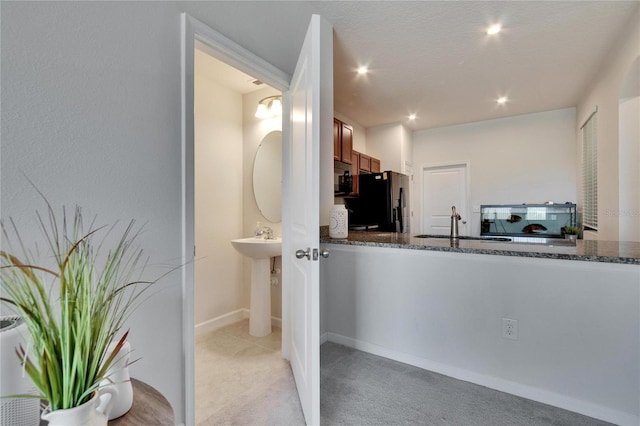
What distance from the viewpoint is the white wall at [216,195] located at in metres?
2.71

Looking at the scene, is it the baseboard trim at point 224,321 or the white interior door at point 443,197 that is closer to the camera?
the baseboard trim at point 224,321

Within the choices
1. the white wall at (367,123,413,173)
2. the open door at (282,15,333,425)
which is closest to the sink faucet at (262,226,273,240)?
the open door at (282,15,333,425)

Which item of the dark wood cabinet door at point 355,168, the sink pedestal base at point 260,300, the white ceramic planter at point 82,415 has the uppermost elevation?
the dark wood cabinet door at point 355,168

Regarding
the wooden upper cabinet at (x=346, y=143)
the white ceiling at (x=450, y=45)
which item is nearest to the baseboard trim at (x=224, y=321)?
the wooden upper cabinet at (x=346, y=143)

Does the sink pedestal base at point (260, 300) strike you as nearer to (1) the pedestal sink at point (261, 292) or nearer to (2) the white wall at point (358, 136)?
(1) the pedestal sink at point (261, 292)

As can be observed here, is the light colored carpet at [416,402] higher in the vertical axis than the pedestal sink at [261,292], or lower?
lower

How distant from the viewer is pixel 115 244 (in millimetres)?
1193

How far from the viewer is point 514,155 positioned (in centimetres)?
493

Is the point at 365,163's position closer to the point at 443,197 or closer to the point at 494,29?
the point at 443,197

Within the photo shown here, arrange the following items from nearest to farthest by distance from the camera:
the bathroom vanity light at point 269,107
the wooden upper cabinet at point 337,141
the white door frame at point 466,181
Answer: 1. the bathroom vanity light at point 269,107
2. the wooden upper cabinet at point 337,141
3. the white door frame at point 466,181

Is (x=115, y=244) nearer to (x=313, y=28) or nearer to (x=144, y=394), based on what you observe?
(x=144, y=394)

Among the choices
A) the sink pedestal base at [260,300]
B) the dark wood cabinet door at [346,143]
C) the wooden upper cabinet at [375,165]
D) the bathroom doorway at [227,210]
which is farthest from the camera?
the wooden upper cabinet at [375,165]

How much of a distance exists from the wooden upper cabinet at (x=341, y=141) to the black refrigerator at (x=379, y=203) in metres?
0.65

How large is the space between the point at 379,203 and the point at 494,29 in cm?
235
